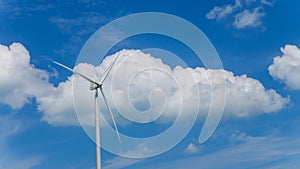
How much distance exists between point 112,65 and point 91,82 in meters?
3.49

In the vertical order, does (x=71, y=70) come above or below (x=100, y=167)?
above

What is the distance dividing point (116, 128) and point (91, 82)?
6894 mm

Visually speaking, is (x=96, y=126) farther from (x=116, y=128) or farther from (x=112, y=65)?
(x=112, y=65)

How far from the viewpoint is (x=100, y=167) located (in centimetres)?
5659

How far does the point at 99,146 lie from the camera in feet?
190

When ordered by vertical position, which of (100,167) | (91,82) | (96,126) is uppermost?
(91,82)

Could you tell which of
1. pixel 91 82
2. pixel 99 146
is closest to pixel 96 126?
pixel 99 146

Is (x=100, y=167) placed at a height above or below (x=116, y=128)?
below

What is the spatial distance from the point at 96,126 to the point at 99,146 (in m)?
2.72

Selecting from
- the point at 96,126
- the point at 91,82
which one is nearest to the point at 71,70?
the point at 91,82

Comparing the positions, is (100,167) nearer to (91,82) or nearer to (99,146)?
(99,146)

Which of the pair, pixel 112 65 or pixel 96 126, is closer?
pixel 96 126

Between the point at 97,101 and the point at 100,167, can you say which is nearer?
the point at 100,167

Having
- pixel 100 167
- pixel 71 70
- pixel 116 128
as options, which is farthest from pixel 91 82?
pixel 100 167
